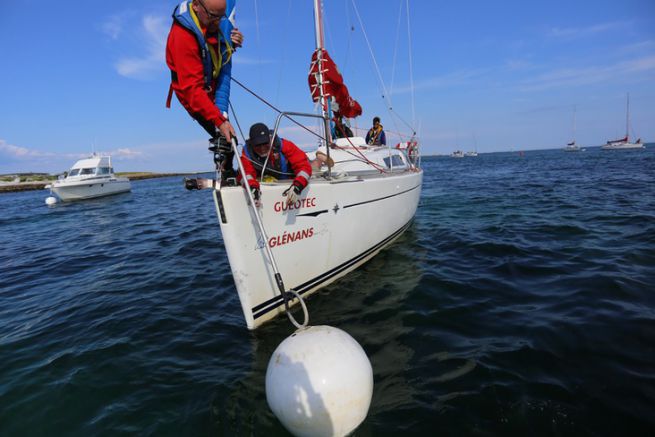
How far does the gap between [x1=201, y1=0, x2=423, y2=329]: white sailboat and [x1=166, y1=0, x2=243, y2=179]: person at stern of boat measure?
37 centimetres

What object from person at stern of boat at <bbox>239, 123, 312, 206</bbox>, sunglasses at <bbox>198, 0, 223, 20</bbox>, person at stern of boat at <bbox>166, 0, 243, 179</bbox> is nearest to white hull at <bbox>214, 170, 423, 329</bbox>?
person at stern of boat at <bbox>239, 123, 312, 206</bbox>

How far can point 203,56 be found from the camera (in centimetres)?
302

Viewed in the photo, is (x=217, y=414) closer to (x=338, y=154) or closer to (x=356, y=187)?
(x=356, y=187)

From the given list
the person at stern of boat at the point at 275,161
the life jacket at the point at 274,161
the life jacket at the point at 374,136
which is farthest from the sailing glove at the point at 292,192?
the life jacket at the point at 374,136

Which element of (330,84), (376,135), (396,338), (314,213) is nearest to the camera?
(396,338)

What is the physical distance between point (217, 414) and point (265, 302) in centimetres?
143

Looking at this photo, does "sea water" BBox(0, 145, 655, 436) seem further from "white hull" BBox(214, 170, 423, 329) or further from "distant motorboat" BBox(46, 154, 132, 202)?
"distant motorboat" BBox(46, 154, 132, 202)

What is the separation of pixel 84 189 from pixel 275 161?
24553mm

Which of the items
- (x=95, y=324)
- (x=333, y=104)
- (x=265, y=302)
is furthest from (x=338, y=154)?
(x=95, y=324)

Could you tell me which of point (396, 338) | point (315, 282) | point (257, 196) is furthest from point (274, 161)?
point (396, 338)

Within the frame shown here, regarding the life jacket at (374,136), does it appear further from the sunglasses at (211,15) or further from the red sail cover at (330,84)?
the sunglasses at (211,15)

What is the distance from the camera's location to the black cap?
4043 millimetres

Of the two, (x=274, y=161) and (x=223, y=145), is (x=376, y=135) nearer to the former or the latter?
(x=274, y=161)

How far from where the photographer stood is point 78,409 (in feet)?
9.28
